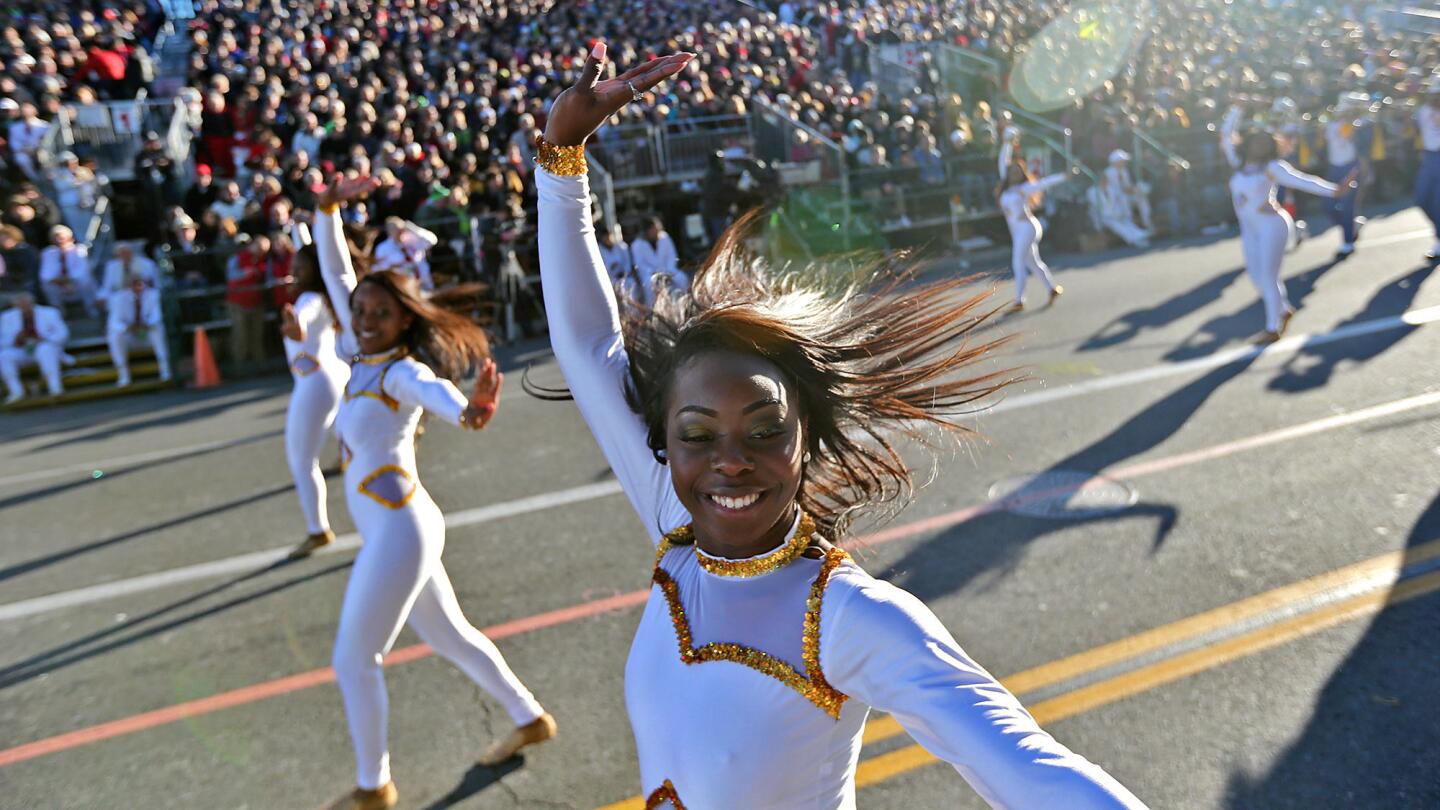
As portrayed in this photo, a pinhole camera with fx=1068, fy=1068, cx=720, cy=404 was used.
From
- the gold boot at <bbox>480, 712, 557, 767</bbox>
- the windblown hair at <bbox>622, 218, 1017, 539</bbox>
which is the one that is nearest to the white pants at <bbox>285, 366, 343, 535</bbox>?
the gold boot at <bbox>480, 712, 557, 767</bbox>

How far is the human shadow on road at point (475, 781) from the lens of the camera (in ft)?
13.0

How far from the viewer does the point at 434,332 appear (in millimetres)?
4621

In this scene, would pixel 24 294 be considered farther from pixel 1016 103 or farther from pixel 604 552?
pixel 1016 103

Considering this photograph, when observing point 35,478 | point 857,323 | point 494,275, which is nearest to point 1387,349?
point 857,323

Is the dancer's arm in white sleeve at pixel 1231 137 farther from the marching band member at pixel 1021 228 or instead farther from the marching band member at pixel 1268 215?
the marching band member at pixel 1268 215

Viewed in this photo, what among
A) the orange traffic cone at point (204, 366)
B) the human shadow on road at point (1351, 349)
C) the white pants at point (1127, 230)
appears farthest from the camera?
the white pants at point (1127, 230)

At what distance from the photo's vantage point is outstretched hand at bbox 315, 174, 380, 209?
498 centimetres

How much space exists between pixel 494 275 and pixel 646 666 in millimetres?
12942

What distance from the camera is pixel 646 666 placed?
184cm

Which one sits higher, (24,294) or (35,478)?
(24,294)

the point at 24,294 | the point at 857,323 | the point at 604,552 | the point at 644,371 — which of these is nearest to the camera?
the point at 857,323

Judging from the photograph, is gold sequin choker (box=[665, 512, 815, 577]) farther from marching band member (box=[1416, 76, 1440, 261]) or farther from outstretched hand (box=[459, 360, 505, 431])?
marching band member (box=[1416, 76, 1440, 261])

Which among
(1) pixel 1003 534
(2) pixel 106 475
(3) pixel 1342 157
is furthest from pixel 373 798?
(3) pixel 1342 157

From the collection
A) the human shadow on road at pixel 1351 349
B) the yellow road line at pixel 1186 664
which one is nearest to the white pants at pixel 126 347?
the yellow road line at pixel 1186 664
